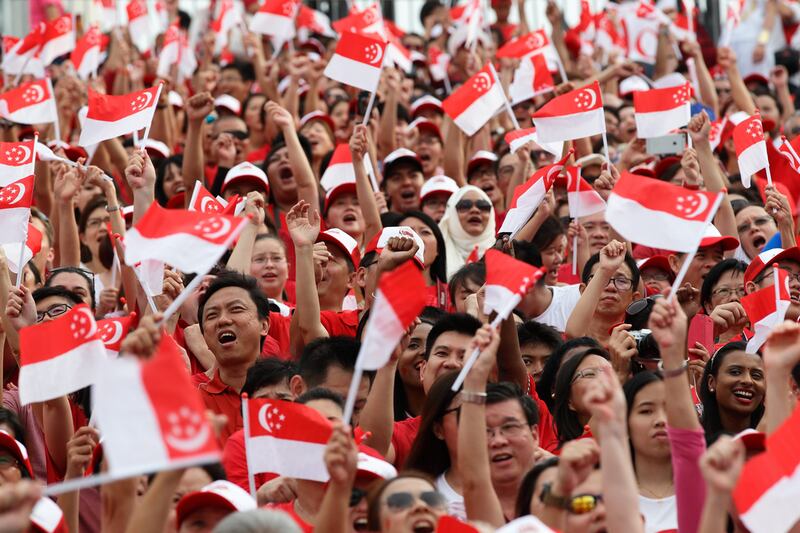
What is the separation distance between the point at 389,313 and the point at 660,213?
49.4 inches

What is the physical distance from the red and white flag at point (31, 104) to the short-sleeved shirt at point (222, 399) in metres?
3.11

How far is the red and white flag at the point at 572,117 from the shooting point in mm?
8273

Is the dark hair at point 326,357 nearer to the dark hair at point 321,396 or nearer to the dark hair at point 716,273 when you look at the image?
the dark hair at point 321,396

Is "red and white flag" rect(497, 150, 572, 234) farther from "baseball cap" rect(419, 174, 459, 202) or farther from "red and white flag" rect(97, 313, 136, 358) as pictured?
"red and white flag" rect(97, 313, 136, 358)

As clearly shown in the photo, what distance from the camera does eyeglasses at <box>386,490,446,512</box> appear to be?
452 cm

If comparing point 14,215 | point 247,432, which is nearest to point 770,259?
point 247,432

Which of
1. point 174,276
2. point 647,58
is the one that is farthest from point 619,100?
point 174,276

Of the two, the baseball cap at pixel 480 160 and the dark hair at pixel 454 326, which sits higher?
the dark hair at pixel 454 326

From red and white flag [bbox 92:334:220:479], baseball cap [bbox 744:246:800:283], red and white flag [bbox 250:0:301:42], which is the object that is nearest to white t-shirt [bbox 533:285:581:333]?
baseball cap [bbox 744:246:800:283]

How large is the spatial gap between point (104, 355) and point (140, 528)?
1.21m

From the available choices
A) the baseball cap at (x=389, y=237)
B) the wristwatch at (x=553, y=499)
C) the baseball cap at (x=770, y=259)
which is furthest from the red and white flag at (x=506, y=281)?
the baseball cap at (x=770, y=259)

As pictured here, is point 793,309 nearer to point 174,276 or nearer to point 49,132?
point 174,276

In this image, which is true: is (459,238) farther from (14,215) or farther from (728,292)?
(14,215)

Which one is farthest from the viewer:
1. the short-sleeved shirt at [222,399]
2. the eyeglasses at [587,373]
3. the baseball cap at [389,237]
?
the baseball cap at [389,237]
